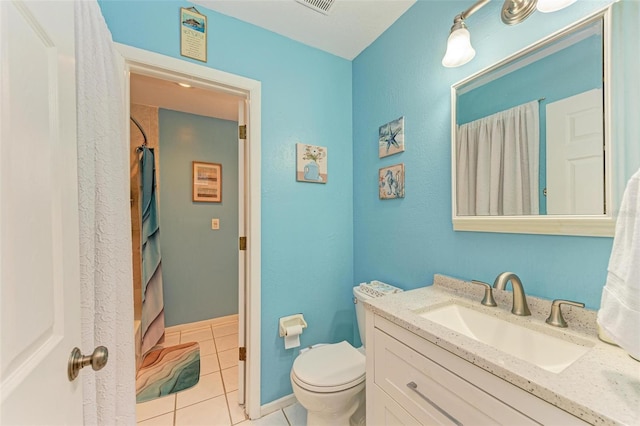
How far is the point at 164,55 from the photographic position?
4.34 feet

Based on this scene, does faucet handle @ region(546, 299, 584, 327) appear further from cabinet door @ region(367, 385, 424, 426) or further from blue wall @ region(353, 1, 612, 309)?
cabinet door @ region(367, 385, 424, 426)

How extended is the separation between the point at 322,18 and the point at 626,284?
1798mm

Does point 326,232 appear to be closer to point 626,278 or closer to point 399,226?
point 399,226

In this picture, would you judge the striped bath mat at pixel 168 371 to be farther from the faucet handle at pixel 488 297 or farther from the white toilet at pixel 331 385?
the faucet handle at pixel 488 297

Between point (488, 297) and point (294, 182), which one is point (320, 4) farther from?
point (488, 297)

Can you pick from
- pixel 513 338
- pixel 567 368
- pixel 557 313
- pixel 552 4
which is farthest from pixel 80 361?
pixel 552 4

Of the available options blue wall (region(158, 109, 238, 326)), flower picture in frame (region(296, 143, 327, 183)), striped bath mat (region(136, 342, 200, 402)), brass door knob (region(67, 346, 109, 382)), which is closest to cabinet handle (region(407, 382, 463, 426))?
brass door knob (region(67, 346, 109, 382))

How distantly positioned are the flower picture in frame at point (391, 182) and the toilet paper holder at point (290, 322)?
1.00 meters

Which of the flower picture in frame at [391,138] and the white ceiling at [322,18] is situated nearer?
the white ceiling at [322,18]

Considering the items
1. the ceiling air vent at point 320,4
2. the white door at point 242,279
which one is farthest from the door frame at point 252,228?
the ceiling air vent at point 320,4

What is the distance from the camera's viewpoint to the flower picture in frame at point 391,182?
1.51m

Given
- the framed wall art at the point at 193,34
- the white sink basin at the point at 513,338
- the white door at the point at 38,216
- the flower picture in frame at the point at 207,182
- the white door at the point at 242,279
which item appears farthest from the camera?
the flower picture in frame at the point at 207,182

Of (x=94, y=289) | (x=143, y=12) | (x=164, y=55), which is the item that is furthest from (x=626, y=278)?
(x=143, y=12)

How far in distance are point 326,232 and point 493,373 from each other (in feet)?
4.22
